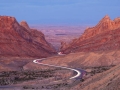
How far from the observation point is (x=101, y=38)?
114188 millimetres

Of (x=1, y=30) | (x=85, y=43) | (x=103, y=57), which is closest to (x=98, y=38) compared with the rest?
(x=85, y=43)

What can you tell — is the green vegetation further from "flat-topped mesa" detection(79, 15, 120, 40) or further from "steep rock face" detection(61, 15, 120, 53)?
"flat-topped mesa" detection(79, 15, 120, 40)

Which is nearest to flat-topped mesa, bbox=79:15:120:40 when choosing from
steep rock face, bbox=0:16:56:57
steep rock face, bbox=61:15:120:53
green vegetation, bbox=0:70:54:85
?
steep rock face, bbox=61:15:120:53

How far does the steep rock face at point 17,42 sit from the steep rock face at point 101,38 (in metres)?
10.3

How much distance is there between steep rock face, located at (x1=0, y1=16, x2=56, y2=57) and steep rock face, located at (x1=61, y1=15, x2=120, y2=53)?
10339 mm

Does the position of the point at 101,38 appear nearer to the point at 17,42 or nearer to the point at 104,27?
the point at 104,27

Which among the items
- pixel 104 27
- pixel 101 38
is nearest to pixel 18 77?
pixel 101 38

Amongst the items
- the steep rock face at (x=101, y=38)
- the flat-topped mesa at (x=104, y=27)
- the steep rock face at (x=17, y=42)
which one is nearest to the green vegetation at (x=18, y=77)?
the steep rock face at (x=101, y=38)

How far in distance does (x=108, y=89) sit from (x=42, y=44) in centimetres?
10994

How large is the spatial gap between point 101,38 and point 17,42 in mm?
25319

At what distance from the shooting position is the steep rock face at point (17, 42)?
116000 mm

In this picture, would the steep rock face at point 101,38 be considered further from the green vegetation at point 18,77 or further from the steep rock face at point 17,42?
the green vegetation at point 18,77

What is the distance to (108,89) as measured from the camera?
28.3 meters

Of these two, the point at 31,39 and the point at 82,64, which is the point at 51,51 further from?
the point at 82,64
